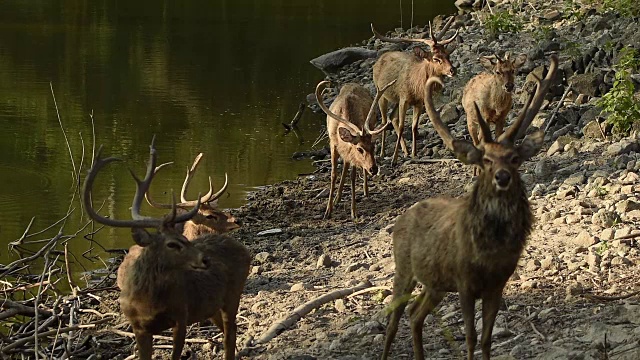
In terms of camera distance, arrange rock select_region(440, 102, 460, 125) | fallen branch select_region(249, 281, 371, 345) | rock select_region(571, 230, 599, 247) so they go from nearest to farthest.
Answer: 1. fallen branch select_region(249, 281, 371, 345)
2. rock select_region(571, 230, 599, 247)
3. rock select_region(440, 102, 460, 125)

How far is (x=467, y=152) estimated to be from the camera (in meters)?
7.00

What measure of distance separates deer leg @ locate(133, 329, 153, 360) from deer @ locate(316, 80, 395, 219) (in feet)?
19.4

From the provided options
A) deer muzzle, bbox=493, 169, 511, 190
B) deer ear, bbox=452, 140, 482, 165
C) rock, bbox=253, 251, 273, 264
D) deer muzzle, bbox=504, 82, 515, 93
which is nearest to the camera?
deer muzzle, bbox=493, 169, 511, 190

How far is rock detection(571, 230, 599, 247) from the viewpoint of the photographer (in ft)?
30.9

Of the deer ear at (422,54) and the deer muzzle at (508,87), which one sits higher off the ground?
the deer ear at (422,54)

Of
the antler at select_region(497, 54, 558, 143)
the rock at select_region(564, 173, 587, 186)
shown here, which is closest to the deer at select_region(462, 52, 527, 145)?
the rock at select_region(564, 173, 587, 186)

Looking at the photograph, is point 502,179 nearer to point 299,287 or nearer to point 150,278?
point 150,278

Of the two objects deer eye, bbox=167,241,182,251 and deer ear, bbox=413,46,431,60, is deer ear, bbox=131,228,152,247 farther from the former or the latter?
deer ear, bbox=413,46,431,60

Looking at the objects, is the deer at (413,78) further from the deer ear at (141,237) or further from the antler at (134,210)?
Result: the deer ear at (141,237)

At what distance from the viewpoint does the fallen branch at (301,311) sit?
355 inches

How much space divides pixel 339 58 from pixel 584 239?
1752 cm

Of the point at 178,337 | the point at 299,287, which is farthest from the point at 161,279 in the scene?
the point at 299,287

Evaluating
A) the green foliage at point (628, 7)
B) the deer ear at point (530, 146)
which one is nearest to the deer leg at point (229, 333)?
the deer ear at point (530, 146)

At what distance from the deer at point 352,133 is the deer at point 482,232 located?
583cm
